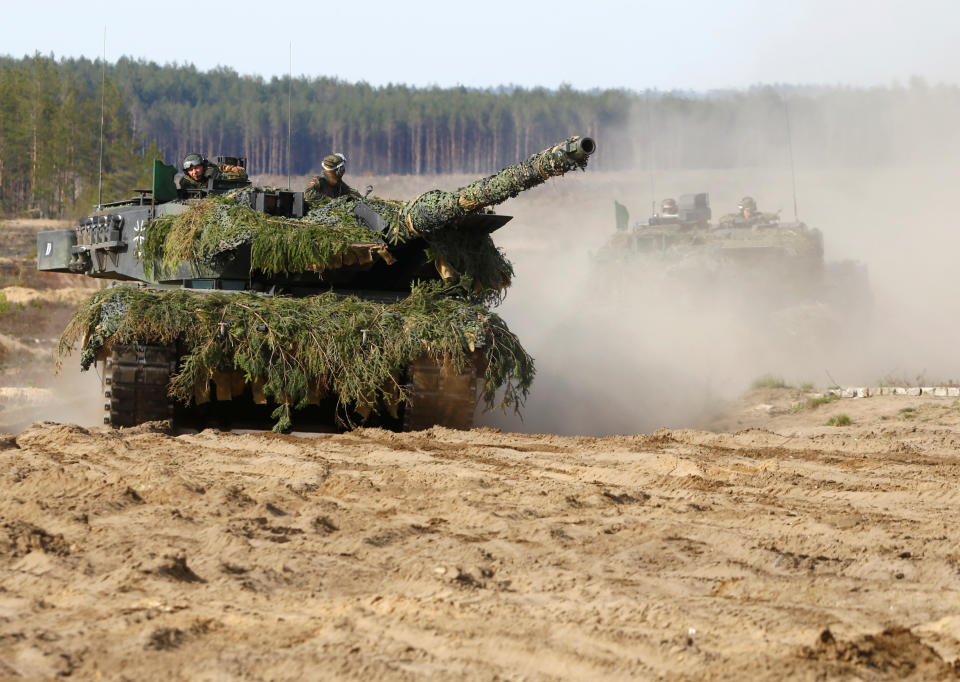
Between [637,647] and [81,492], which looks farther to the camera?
[81,492]

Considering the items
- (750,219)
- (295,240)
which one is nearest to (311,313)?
(295,240)

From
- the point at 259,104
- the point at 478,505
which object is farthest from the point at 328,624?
the point at 259,104

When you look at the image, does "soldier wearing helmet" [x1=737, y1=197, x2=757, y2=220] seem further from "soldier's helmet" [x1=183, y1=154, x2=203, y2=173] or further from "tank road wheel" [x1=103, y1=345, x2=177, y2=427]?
"tank road wheel" [x1=103, y1=345, x2=177, y2=427]

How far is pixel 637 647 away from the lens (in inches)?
140

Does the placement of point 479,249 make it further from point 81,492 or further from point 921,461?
point 81,492

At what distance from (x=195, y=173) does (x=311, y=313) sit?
3.27 metres

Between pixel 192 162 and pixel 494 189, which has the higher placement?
pixel 192 162

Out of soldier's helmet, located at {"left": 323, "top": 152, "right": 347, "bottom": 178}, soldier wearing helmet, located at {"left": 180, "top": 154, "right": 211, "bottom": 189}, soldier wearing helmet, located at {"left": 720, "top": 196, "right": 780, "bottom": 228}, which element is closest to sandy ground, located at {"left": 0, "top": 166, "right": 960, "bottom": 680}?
soldier's helmet, located at {"left": 323, "top": 152, "right": 347, "bottom": 178}

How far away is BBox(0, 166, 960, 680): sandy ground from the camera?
3457 mm

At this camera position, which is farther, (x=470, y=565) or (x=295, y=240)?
(x=295, y=240)

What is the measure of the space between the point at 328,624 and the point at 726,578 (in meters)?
1.53

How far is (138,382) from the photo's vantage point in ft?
30.9

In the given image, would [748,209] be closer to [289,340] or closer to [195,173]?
[195,173]

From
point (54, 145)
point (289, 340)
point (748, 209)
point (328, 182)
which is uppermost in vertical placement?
point (54, 145)
